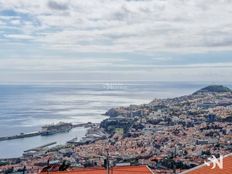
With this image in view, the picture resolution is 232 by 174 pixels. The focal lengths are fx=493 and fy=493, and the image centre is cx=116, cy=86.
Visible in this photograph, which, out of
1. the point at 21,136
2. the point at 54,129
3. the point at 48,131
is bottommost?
the point at 21,136

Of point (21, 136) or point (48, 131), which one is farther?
point (48, 131)

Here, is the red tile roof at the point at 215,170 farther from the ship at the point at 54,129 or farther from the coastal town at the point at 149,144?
the ship at the point at 54,129

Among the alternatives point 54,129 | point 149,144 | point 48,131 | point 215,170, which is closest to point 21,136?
point 48,131

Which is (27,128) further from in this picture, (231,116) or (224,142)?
(224,142)

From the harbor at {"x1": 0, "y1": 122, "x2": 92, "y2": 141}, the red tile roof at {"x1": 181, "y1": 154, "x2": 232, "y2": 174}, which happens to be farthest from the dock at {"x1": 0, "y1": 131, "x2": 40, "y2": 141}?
the red tile roof at {"x1": 181, "y1": 154, "x2": 232, "y2": 174}

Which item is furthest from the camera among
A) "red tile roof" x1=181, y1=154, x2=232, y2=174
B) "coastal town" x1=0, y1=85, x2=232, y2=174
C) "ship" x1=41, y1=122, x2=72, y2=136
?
"ship" x1=41, y1=122, x2=72, y2=136

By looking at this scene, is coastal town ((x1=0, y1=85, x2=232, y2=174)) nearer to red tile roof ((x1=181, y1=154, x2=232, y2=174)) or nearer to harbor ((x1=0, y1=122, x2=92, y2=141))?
harbor ((x1=0, y1=122, x2=92, y2=141))

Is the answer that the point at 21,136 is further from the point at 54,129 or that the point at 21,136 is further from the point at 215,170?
the point at 215,170

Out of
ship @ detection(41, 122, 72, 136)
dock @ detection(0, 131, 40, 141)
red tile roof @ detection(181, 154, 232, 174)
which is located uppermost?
red tile roof @ detection(181, 154, 232, 174)

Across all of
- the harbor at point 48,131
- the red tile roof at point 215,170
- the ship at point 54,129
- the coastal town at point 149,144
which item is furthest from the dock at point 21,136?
the red tile roof at point 215,170
